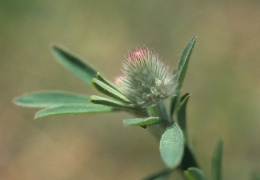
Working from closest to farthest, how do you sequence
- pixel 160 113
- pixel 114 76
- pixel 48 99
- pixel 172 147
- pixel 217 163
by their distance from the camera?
pixel 172 147 < pixel 160 113 < pixel 217 163 < pixel 48 99 < pixel 114 76

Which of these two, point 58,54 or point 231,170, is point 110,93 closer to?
point 58,54

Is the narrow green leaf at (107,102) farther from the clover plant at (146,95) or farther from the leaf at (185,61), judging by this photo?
the leaf at (185,61)

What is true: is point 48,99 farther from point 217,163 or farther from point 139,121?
point 217,163

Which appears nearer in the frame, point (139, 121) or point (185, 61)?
point (139, 121)

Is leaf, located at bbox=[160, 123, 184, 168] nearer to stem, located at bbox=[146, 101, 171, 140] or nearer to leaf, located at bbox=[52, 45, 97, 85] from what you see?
stem, located at bbox=[146, 101, 171, 140]

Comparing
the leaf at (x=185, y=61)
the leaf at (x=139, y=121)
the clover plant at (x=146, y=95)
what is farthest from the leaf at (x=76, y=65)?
the leaf at (x=139, y=121)

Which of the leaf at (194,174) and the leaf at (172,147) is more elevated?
the leaf at (172,147)

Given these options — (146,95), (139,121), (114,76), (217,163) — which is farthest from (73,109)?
(114,76)
